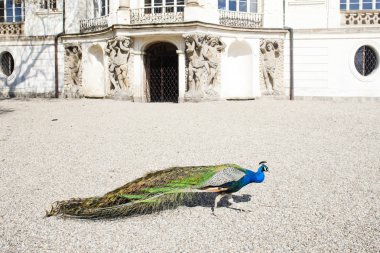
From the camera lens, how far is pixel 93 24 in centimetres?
1841

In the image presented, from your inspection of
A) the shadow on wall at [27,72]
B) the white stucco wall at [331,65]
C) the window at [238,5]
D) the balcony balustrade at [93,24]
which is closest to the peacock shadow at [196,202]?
the window at [238,5]

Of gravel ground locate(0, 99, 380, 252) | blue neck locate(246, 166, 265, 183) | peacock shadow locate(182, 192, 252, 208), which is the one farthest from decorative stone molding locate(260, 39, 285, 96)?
blue neck locate(246, 166, 265, 183)

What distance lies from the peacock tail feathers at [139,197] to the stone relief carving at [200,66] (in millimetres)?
11923

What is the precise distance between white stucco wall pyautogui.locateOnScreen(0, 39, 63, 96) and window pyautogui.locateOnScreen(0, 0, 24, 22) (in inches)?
53.8

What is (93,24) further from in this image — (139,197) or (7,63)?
(139,197)

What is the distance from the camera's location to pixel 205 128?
9.38 meters

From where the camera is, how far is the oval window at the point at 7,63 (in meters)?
20.6

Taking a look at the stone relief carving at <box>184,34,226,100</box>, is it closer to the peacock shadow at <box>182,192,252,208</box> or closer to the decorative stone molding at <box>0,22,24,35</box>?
the decorative stone molding at <box>0,22,24,35</box>

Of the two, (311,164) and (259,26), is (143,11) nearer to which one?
(259,26)

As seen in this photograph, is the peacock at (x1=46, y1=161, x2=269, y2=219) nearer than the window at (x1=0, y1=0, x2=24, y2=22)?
Yes

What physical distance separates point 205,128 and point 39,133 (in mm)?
4034

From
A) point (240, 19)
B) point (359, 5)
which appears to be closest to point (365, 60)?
point (359, 5)

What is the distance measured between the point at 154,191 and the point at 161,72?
579 inches

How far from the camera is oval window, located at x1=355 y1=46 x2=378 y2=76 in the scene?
1777 cm
